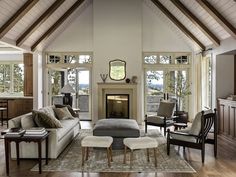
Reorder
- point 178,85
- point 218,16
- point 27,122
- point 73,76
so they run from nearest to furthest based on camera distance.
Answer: point 27,122, point 218,16, point 178,85, point 73,76

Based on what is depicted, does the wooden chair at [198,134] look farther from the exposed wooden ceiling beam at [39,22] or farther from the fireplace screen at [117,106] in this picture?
the exposed wooden ceiling beam at [39,22]

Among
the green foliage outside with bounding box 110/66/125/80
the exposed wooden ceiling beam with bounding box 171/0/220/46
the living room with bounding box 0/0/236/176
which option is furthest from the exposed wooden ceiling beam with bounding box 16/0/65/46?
the exposed wooden ceiling beam with bounding box 171/0/220/46

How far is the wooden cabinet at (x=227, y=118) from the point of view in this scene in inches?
264

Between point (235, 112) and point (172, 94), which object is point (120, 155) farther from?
point (172, 94)

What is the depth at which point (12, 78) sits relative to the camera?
11.3m

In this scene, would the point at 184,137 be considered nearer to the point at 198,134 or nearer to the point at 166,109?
the point at 198,134

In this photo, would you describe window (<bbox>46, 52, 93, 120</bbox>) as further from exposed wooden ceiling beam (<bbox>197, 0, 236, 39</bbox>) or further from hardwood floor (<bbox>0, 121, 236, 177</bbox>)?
exposed wooden ceiling beam (<bbox>197, 0, 236, 39</bbox>)

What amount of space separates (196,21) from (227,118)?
2.65 metres

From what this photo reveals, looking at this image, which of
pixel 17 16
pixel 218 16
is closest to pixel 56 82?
pixel 17 16

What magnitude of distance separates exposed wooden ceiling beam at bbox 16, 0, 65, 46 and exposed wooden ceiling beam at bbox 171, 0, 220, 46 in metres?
3.11

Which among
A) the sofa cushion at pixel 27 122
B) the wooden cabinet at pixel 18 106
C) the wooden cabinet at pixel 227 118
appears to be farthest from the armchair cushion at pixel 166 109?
the wooden cabinet at pixel 18 106

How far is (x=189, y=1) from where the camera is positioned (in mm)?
6969

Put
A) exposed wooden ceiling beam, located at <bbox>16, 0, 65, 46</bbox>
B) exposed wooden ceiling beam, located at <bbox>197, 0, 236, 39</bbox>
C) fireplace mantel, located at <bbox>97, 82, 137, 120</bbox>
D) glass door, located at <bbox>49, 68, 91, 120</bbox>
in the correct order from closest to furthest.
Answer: exposed wooden ceiling beam, located at <bbox>197, 0, 236, 39</bbox>
exposed wooden ceiling beam, located at <bbox>16, 0, 65, 46</bbox>
fireplace mantel, located at <bbox>97, 82, 137, 120</bbox>
glass door, located at <bbox>49, 68, 91, 120</bbox>

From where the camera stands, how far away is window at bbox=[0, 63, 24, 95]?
37.0ft
